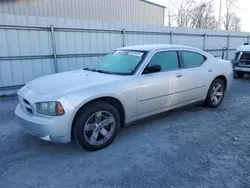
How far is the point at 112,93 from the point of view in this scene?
10.4ft

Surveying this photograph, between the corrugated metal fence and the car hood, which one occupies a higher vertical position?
the corrugated metal fence

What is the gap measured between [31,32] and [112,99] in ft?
15.4

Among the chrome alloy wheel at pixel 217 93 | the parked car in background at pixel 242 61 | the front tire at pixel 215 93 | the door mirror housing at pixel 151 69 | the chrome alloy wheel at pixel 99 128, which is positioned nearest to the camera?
the chrome alloy wheel at pixel 99 128

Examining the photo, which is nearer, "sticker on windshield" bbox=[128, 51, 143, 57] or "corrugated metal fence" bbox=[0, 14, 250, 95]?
"sticker on windshield" bbox=[128, 51, 143, 57]

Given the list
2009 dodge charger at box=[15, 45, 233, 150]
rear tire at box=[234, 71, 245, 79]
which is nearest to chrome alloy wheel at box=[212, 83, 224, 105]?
2009 dodge charger at box=[15, 45, 233, 150]

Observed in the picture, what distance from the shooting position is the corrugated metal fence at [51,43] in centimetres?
623

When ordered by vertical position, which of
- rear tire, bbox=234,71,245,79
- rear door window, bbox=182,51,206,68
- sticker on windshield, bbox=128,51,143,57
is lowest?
rear tire, bbox=234,71,245,79

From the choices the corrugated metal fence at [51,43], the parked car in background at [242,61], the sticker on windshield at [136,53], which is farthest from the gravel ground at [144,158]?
the parked car in background at [242,61]

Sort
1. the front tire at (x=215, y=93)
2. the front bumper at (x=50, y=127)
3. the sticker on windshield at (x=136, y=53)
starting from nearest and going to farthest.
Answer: the front bumper at (x=50, y=127) → the sticker on windshield at (x=136, y=53) → the front tire at (x=215, y=93)

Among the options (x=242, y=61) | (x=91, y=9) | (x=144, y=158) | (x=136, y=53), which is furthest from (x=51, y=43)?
(x=242, y=61)

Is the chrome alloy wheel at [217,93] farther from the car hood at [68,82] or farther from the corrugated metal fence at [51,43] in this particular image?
the corrugated metal fence at [51,43]

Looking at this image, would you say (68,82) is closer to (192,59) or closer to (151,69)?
(151,69)

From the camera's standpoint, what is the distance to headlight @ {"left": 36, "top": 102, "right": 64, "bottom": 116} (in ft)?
9.05

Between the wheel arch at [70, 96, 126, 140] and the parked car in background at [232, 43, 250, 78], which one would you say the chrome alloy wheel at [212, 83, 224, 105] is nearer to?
the wheel arch at [70, 96, 126, 140]
